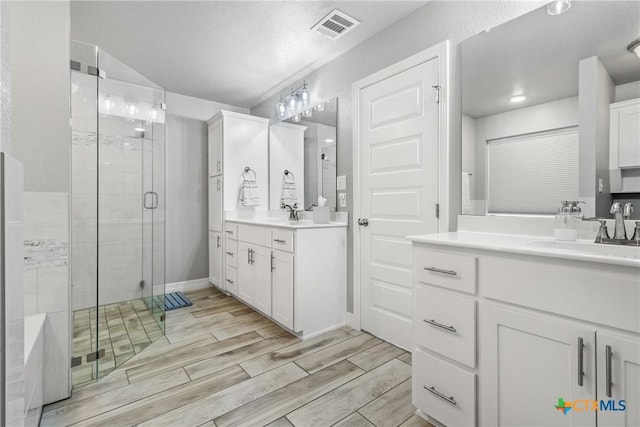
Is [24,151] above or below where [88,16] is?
below

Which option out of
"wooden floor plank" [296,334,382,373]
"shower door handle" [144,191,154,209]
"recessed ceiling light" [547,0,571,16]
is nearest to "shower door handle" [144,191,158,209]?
"shower door handle" [144,191,154,209]

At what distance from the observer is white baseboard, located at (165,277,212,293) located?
12.1 feet

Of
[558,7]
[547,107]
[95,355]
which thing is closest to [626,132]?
[547,107]

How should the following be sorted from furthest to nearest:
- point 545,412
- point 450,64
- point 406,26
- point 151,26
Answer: point 151,26 → point 406,26 → point 450,64 → point 545,412

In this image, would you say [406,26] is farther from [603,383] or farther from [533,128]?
[603,383]

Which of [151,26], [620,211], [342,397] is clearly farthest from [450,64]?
[151,26]

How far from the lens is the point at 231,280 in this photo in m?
3.34

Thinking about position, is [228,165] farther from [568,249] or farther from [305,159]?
[568,249]

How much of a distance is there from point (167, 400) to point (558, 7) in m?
2.84

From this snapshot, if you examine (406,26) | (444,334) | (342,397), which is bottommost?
(342,397)

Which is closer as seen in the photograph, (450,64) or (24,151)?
(24,151)

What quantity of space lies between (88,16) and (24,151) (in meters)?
1.34

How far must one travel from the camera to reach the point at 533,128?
1648 millimetres

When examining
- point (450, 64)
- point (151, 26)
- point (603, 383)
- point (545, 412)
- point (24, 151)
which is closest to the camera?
point (603, 383)
